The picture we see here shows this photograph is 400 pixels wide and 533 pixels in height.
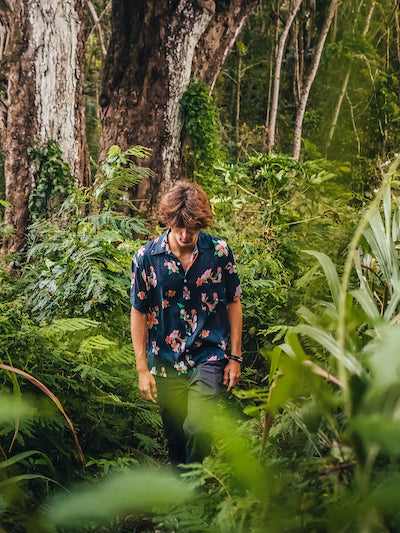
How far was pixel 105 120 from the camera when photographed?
8.47m

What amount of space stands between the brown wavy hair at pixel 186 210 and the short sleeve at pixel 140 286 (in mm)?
284

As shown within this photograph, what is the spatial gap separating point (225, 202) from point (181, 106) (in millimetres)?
3177

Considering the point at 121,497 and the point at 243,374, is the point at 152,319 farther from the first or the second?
the point at 121,497

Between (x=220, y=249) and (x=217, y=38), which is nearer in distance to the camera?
(x=220, y=249)

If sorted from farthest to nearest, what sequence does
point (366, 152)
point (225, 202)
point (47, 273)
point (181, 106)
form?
point (366, 152), point (181, 106), point (225, 202), point (47, 273)

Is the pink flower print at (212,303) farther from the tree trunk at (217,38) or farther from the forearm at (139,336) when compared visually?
the tree trunk at (217,38)

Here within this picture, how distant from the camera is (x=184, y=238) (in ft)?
8.38

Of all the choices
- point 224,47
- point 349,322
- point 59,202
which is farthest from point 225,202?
point 349,322

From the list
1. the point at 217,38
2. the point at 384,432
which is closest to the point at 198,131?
the point at 217,38

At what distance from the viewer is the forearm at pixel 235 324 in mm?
2795

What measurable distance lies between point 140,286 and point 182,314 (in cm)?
27

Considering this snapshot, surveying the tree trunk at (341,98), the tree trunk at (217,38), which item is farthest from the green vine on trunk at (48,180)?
the tree trunk at (341,98)

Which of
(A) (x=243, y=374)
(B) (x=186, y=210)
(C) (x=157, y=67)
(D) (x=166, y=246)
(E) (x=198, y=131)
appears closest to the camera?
(B) (x=186, y=210)

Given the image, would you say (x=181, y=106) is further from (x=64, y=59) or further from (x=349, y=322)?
(x=349, y=322)
